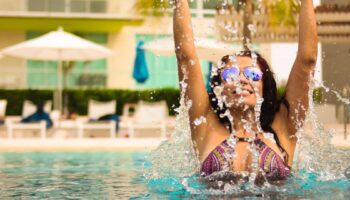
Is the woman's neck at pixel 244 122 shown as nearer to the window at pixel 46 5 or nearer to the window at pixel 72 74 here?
the window at pixel 72 74

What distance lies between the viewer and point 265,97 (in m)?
4.57

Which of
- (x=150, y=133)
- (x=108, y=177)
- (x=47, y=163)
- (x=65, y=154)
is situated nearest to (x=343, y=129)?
(x=150, y=133)

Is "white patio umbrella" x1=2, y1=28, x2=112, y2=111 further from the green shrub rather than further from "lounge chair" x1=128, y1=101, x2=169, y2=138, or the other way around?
the green shrub

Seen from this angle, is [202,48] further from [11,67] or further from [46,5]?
[11,67]

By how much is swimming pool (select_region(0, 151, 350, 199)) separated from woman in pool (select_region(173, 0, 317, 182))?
254mm

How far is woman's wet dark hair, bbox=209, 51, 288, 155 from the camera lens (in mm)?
4566

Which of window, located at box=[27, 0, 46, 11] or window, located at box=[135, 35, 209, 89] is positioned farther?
window, located at box=[135, 35, 209, 89]

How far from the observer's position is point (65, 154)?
38.7 ft

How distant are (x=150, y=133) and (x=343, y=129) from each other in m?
4.34

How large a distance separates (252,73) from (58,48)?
552 inches

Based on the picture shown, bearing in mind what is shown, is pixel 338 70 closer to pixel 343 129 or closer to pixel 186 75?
pixel 343 129

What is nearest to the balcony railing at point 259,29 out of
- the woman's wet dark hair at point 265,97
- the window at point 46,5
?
the window at point 46,5

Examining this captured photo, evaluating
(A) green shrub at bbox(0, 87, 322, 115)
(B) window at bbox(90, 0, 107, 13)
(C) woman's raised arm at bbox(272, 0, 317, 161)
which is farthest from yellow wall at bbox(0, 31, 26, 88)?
(C) woman's raised arm at bbox(272, 0, 317, 161)

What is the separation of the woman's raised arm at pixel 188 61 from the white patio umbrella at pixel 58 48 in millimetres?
13725
